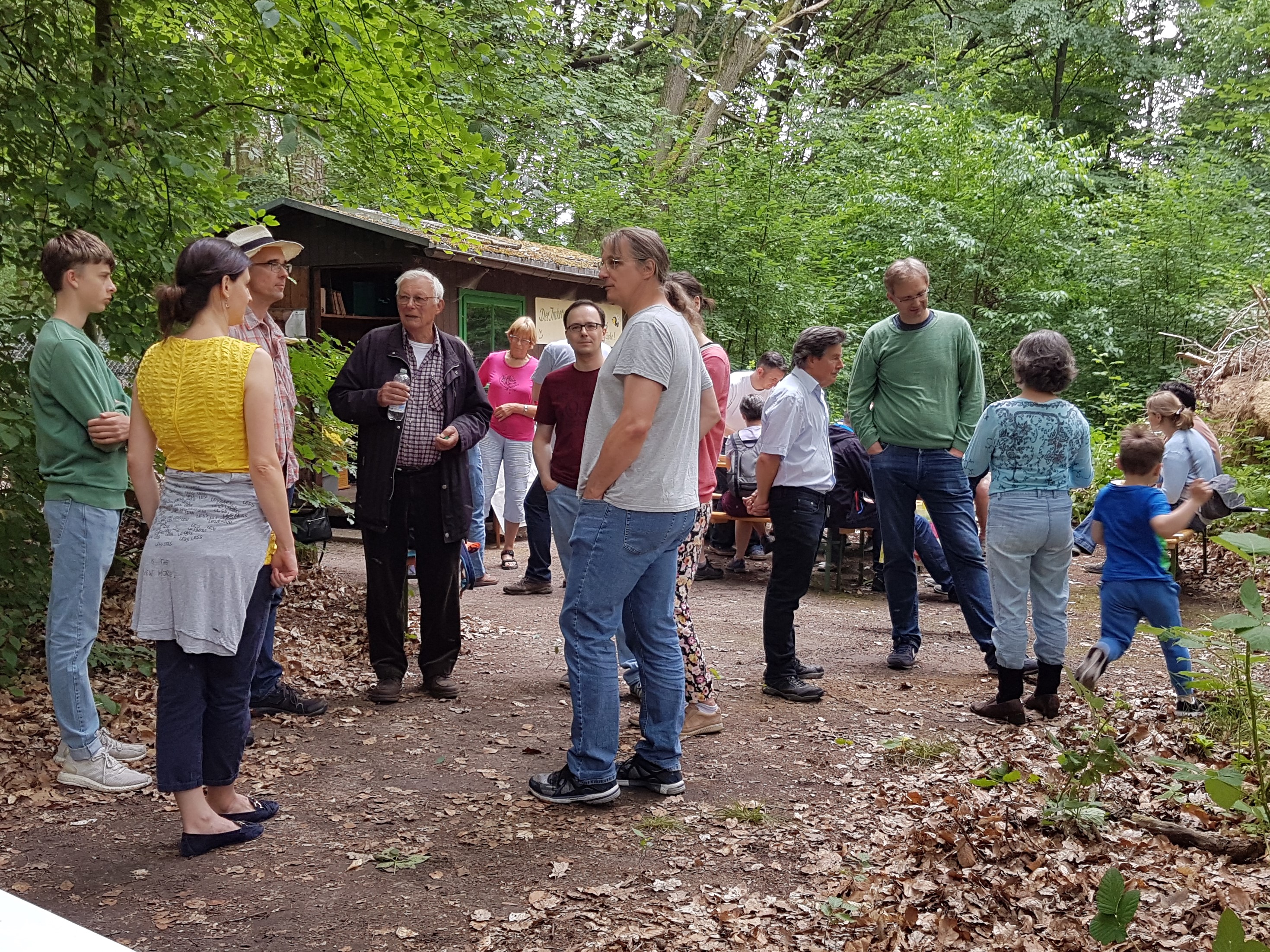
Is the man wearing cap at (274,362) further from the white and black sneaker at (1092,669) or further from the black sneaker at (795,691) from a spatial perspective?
the white and black sneaker at (1092,669)

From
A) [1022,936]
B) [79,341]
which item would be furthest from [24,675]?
[1022,936]

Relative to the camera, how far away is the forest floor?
3119 millimetres

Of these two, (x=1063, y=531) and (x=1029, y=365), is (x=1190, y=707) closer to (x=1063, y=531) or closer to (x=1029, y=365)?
(x=1063, y=531)

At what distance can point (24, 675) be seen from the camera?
545cm

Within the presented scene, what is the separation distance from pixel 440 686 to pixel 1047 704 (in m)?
3.12

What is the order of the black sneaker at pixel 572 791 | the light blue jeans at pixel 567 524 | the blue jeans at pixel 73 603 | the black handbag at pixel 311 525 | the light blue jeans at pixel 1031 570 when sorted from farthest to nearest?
1. the black handbag at pixel 311 525
2. the light blue jeans at pixel 567 524
3. the light blue jeans at pixel 1031 570
4. the blue jeans at pixel 73 603
5. the black sneaker at pixel 572 791

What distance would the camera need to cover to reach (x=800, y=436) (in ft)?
18.4

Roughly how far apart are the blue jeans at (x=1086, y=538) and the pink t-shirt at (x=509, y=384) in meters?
4.91

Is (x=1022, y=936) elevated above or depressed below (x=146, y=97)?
below

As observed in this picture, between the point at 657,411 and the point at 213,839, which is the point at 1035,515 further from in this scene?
the point at 213,839

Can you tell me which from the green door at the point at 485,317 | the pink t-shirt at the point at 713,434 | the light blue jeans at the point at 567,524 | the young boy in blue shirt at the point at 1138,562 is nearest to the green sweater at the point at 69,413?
the light blue jeans at the point at 567,524

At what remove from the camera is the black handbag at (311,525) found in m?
7.28

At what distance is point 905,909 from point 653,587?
1505 mm

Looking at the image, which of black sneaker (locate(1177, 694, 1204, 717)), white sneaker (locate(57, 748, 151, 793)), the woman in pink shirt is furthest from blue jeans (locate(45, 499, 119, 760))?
black sneaker (locate(1177, 694, 1204, 717))
